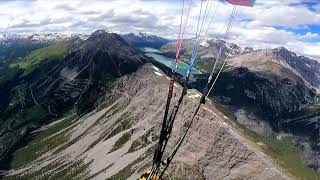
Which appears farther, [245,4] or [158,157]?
[245,4]

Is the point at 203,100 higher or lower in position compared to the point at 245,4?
lower

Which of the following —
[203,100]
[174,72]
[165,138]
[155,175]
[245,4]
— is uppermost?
[245,4]

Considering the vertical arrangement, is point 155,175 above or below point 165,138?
below

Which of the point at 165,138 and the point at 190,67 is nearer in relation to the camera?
the point at 165,138

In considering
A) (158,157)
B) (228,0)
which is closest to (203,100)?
(158,157)

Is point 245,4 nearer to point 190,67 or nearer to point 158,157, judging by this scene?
point 190,67

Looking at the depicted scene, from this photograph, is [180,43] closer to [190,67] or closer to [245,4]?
[190,67]

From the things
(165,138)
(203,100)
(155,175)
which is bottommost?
(155,175)

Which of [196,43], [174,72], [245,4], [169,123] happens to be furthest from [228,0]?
[169,123]
